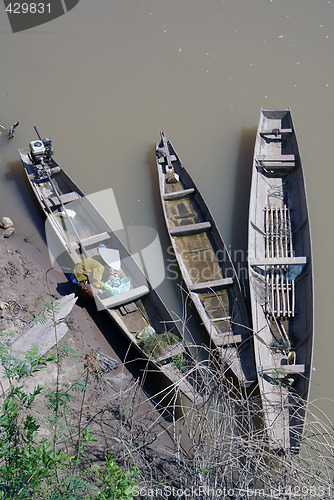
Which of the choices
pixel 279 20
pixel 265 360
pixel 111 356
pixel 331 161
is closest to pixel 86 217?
pixel 111 356

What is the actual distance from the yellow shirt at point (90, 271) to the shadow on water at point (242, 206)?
8.15 ft

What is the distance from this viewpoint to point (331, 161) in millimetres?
10359

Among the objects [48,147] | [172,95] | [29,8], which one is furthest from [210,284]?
[29,8]

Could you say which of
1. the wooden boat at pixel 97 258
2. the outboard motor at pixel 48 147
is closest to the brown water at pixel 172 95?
the wooden boat at pixel 97 258

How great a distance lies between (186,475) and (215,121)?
308 inches

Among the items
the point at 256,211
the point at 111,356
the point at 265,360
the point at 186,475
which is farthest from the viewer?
the point at 256,211

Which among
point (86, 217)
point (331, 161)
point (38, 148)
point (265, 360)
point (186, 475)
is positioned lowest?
point (265, 360)

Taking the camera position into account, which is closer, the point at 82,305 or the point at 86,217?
the point at 82,305

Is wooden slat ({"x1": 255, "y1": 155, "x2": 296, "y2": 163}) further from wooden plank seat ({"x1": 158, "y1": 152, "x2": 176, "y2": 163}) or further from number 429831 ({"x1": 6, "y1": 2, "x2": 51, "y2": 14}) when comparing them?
number 429831 ({"x1": 6, "y1": 2, "x2": 51, "y2": 14})

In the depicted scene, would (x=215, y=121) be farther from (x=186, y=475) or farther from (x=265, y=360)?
(x=186, y=475)

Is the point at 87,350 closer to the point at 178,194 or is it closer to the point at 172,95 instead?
the point at 178,194

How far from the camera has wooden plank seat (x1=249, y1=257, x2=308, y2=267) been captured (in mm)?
8492

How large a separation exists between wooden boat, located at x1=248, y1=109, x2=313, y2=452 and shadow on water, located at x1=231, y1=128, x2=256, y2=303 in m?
0.29

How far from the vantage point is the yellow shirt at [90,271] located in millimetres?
8719
